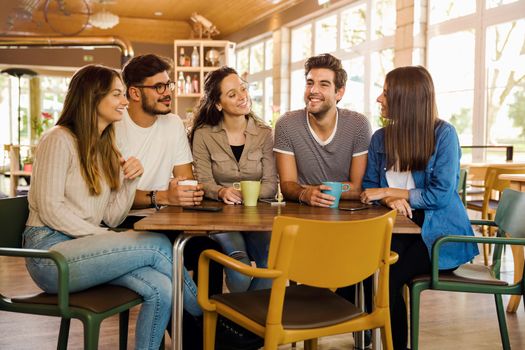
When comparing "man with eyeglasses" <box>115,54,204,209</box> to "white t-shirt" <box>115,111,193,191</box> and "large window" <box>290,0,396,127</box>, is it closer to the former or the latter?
"white t-shirt" <box>115,111,193,191</box>

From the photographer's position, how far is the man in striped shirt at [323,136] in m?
2.60

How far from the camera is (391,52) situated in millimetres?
7957

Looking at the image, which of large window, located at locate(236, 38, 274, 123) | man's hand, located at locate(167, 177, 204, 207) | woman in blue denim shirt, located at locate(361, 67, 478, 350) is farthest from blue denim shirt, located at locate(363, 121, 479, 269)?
large window, located at locate(236, 38, 274, 123)

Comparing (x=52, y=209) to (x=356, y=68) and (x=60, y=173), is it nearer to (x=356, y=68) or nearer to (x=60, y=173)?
(x=60, y=173)

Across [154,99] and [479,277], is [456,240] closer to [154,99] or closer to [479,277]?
[479,277]

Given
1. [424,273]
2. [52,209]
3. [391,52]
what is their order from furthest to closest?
1. [391,52]
2. [424,273]
3. [52,209]

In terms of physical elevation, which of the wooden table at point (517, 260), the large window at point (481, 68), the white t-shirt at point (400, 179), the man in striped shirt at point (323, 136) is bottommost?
the wooden table at point (517, 260)

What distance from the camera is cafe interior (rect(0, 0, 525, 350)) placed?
2846 millimetres

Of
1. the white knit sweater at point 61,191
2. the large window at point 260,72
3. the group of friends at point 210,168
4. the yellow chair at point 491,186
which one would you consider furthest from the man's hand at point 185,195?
the large window at point 260,72

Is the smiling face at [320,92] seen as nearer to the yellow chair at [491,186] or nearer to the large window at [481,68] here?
the yellow chair at [491,186]

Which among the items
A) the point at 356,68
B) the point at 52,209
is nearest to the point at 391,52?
the point at 356,68

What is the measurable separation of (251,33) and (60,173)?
407 inches

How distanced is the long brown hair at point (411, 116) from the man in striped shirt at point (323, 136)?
33cm

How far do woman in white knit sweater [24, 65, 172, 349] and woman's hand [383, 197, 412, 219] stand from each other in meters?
0.81
